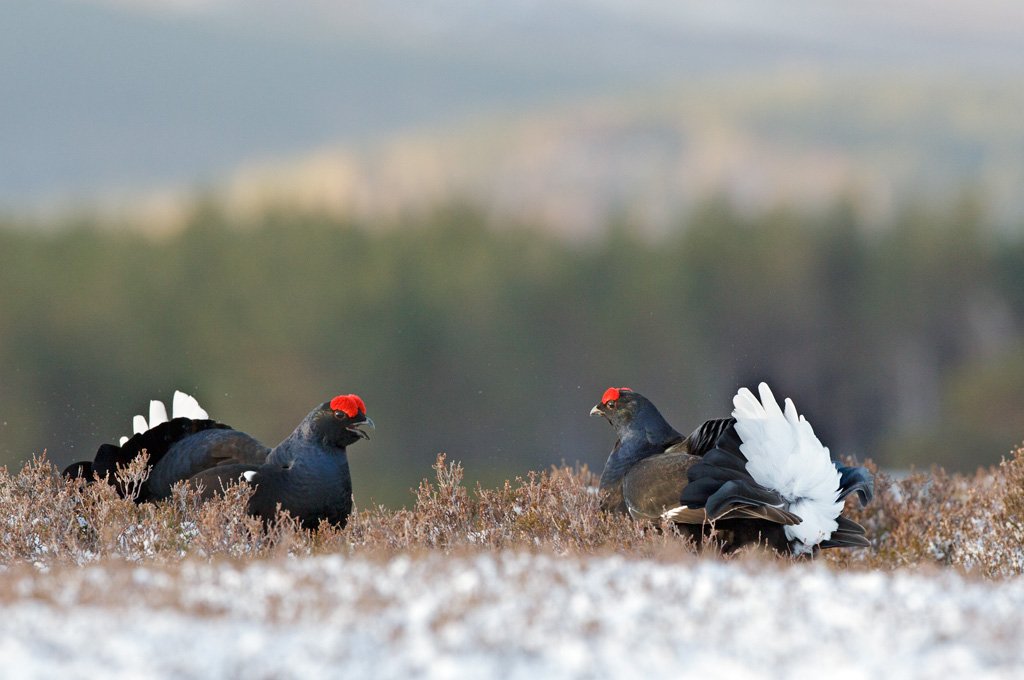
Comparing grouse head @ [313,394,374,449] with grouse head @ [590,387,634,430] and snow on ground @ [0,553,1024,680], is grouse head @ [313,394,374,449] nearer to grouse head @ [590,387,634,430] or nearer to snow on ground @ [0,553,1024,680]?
grouse head @ [590,387,634,430]

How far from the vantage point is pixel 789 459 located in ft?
20.3

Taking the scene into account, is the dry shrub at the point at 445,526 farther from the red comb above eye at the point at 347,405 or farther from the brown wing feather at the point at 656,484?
the red comb above eye at the point at 347,405

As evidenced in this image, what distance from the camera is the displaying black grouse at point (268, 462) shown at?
6.50 meters

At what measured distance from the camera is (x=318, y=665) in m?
3.20

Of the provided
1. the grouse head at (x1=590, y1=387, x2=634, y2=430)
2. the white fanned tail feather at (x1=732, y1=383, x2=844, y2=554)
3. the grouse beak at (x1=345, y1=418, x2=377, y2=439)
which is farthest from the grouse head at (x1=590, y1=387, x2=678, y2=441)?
the grouse beak at (x1=345, y1=418, x2=377, y2=439)

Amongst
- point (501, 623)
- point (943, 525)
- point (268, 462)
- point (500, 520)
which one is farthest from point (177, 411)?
point (943, 525)

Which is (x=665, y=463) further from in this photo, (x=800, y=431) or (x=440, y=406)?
(x=440, y=406)

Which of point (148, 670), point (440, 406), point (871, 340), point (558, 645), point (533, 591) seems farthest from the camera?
point (871, 340)

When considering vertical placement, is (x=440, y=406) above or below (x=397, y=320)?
below

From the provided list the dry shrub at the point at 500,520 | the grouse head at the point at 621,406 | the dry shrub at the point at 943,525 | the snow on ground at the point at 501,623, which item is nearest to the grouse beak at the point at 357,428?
the dry shrub at the point at 500,520

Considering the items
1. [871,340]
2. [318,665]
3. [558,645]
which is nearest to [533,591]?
[558,645]

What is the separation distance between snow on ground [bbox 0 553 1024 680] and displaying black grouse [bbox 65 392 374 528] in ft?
6.33

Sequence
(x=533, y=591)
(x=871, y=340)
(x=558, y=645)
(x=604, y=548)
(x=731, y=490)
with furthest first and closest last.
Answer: (x=871, y=340) < (x=604, y=548) < (x=731, y=490) < (x=533, y=591) < (x=558, y=645)

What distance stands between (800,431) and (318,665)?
390cm
